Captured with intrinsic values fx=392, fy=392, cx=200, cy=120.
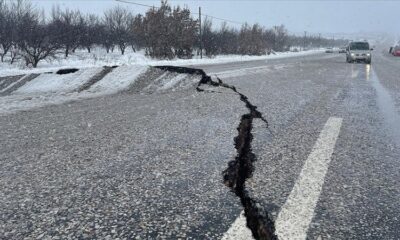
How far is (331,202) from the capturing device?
247 centimetres

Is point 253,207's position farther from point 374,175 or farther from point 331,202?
point 374,175

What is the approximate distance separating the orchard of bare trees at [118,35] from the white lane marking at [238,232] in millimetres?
21577

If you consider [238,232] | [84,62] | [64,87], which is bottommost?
[84,62]

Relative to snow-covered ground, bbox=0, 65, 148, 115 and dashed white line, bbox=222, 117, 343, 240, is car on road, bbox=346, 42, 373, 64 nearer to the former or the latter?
snow-covered ground, bbox=0, 65, 148, 115

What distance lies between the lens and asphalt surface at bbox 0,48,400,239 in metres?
2.16

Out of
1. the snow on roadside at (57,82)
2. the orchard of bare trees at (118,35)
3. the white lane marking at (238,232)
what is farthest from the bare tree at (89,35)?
the white lane marking at (238,232)

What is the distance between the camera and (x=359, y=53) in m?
24.1

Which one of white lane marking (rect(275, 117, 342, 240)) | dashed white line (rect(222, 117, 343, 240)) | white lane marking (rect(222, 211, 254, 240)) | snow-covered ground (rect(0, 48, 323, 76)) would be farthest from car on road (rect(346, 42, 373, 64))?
white lane marking (rect(222, 211, 254, 240))

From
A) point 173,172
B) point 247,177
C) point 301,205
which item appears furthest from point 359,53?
point 301,205

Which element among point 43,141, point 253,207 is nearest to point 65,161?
point 43,141

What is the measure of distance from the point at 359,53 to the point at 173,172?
2369 centimetres

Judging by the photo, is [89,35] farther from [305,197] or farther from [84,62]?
[305,197]

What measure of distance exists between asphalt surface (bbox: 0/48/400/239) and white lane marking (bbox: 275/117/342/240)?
0.04 meters

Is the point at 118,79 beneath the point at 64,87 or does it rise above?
above
